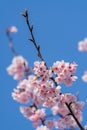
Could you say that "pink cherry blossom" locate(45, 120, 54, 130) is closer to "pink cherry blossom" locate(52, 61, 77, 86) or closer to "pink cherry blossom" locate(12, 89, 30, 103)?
"pink cherry blossom" locate(12, 89, 30, 103)

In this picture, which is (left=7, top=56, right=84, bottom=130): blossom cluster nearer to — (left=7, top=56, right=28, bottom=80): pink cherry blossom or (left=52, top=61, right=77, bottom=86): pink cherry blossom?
(left=52, top=61, right=77, bottom=86): pink cherry blossom

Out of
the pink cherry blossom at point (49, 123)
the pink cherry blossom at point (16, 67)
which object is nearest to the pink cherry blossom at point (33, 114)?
the pink cherry blossom at point (49, 123)

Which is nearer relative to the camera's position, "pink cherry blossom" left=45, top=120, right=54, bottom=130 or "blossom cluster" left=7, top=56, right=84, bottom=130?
"blossom cluster" left=7, top=56, right=84, bottom=130

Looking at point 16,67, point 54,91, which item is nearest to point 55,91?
point 54,91

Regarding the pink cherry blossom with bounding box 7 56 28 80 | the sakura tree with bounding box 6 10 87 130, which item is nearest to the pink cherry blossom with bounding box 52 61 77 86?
the sakura tree with bounding box 6 10 87 130

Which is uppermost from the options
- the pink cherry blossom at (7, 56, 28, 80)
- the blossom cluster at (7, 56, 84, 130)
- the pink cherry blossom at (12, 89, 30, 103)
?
the pink cherry blossom at (7, 56, 28, 80)

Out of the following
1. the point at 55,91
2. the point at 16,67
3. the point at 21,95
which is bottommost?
the point at 55,91

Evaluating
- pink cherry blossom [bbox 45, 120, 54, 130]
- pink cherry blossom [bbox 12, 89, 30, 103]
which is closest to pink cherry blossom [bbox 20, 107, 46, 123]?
pink cherry blossom [bbox 12, 89, 30, 103]

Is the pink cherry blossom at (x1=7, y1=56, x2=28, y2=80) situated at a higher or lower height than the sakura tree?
higher

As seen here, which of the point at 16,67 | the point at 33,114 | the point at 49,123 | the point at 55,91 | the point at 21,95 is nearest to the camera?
the point at 55,91

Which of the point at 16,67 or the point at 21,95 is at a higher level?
the point at 16,67

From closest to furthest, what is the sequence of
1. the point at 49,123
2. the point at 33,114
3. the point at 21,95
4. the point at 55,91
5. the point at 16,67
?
the point at 55,91, the point at 49,123, the point at 21,95, the point at 33,114, the point at 16,67

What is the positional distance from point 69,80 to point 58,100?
0.56 meters

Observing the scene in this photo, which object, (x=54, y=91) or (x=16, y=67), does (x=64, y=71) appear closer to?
(x=54, y=91)
